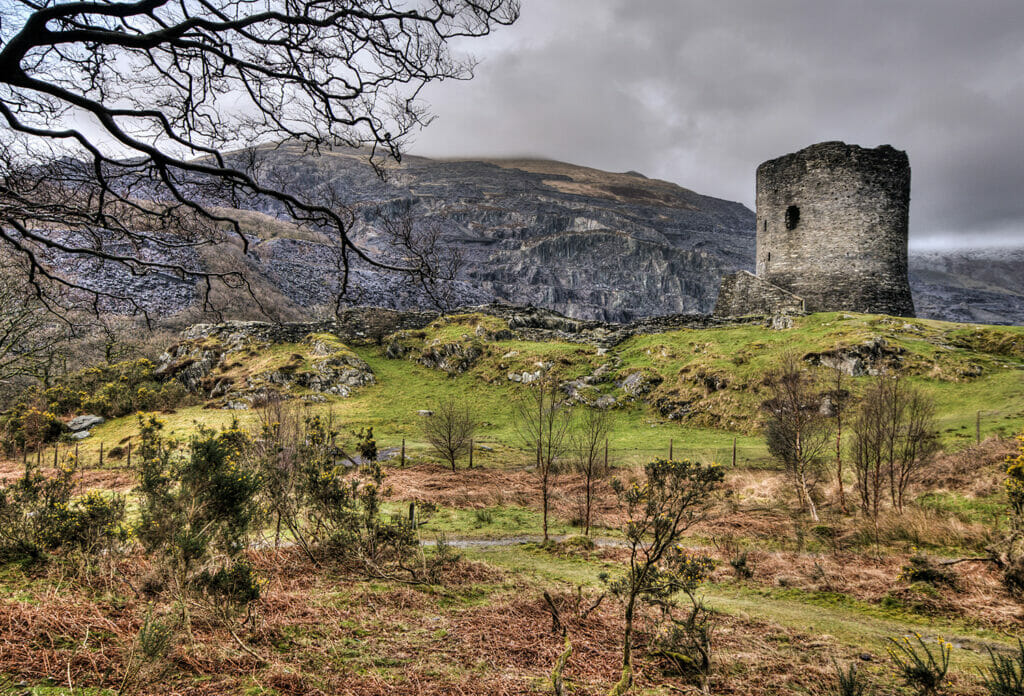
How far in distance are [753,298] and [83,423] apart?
130 ft

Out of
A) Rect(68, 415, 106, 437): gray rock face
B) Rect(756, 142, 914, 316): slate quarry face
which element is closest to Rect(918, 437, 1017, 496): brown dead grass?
Rect(756, 142, 914, 316): slate quarry face

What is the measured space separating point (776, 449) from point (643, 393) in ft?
45.9

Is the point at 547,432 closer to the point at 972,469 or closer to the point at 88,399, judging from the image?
the point at 972,469

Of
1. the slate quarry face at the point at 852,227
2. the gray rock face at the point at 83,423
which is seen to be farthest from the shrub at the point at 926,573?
the gray rock face at the point at 83,423

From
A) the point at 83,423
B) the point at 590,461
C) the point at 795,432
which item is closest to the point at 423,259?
the point at 590,461

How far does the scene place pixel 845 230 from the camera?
3070 cm

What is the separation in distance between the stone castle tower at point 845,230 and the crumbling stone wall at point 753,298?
0.09 m

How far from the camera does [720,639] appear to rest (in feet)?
17.7

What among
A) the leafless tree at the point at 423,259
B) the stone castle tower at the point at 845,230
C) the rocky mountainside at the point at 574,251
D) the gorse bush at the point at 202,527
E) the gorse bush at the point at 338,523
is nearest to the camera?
the gorse bush at the point at 202,527

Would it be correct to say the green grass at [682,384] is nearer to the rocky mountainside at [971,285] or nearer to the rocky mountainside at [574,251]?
the rocky mountainside at [574,251]

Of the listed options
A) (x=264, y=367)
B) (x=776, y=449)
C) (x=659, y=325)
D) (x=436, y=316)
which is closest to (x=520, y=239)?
(x=436, y=316)

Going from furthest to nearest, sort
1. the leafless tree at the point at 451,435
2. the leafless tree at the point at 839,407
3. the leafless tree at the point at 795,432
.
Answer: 1. the leafless tree at the point at 451,435
2. the leafless tree at the point at 839,407
3. the leafless tree at the point at 795,432

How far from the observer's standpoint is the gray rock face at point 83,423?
25469 millimetres

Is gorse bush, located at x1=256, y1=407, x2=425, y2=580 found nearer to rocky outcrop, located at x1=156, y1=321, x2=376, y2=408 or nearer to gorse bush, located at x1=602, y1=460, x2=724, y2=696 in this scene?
gorse bush, located at x1=602, y1=460, x2=724, y2=696
